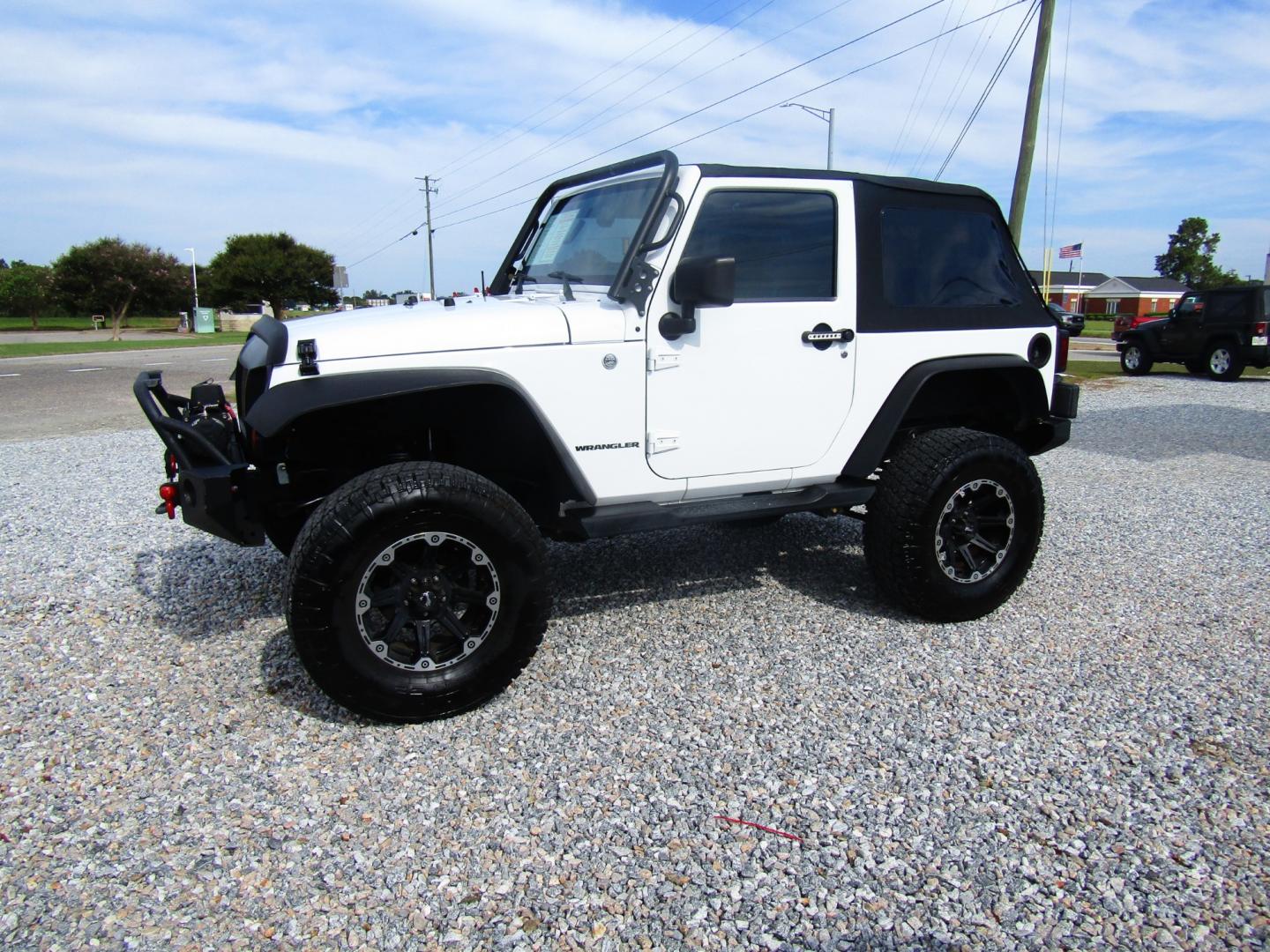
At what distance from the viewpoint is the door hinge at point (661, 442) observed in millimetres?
3525

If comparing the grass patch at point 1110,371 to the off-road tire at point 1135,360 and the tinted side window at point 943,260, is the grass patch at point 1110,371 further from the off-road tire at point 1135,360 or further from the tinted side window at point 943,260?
the tinted side window at point 943,260

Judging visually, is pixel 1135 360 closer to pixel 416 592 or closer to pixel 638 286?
pixel 638 286

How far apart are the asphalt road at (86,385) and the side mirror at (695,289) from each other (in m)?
9.67

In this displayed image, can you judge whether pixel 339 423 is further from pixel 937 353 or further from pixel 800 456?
pixel 937 353

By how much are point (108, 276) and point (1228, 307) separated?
4398 centimetres

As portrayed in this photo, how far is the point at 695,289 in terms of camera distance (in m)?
3.27

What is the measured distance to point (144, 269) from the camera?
136ft

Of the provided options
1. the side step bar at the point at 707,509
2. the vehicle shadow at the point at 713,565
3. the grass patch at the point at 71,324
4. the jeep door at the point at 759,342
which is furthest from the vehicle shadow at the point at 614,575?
the grass patch at the point at 71,324

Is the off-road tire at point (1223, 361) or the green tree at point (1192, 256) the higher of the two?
the green tree at point (1192, 256)

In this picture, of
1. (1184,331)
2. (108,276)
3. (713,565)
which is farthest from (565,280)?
(108,276)

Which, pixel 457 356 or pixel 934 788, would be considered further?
pixel 457 356

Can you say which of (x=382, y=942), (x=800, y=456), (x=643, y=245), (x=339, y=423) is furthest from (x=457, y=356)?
(x=382, y=942)

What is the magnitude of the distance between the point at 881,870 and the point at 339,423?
2478mm

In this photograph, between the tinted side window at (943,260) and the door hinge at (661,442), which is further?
the tinted side window at (943,260)
